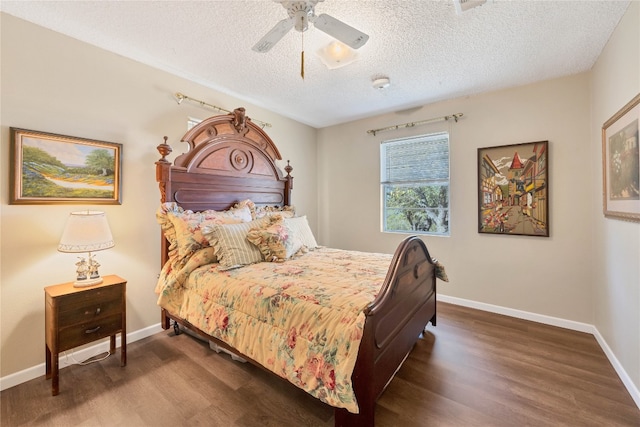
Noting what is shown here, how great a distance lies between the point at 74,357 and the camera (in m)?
2.14

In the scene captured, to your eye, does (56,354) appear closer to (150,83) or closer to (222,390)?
(222,390)

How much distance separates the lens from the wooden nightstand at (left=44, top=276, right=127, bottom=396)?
180cm

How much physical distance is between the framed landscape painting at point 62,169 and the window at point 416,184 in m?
3.23

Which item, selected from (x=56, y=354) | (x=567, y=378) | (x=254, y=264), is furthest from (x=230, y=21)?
(x=567, y=378)

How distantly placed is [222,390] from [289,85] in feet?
9.60

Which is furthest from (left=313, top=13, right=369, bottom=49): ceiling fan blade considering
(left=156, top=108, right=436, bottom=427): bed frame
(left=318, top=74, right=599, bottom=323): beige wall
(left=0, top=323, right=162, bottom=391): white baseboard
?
(left=0, top=323, right=162, bottom=391): white baseboard

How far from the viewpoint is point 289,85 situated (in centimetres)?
301

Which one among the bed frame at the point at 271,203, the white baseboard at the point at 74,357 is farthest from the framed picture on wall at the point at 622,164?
the white baseboard at the point at 74,357

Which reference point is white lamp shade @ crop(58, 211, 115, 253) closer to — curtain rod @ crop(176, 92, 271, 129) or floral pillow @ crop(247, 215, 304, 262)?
floral pillow @ crop(247, 215, 304, 262)

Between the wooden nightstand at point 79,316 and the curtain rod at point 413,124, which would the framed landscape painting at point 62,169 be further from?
the curtain rod at point 413,124

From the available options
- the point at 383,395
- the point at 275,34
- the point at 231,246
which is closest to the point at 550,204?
the point at 383,395

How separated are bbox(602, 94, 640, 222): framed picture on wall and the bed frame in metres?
1.35

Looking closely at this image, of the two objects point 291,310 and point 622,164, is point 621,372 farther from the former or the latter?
point 291,310

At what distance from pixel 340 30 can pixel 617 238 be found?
8.41ft
